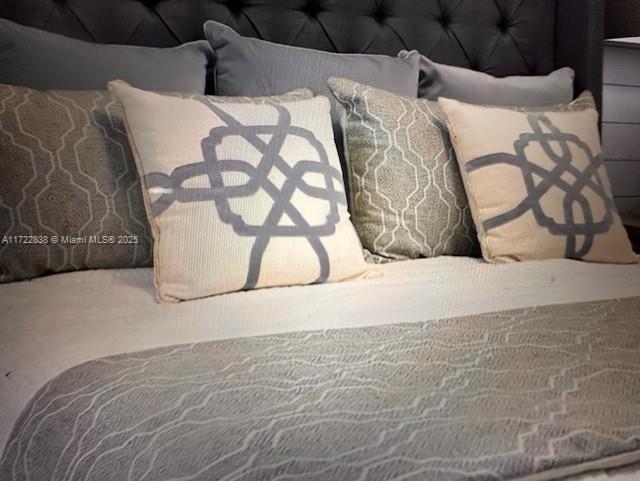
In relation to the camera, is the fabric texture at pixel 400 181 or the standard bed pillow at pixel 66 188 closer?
the standard bed pillow at pixel 66 188

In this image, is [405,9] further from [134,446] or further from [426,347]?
[134,446]

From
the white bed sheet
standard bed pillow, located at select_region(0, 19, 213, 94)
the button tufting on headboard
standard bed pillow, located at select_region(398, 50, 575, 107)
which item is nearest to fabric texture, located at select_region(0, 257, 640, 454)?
the white bed sheet

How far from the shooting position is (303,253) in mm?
1139

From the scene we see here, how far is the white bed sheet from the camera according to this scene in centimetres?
85

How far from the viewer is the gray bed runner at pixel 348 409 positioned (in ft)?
1.76

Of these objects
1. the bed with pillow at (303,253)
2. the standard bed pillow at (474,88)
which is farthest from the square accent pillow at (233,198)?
the standard bed pillow at (474,88)

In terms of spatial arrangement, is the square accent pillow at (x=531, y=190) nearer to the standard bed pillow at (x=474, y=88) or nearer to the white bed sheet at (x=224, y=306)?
the white bed sheet at (x=224, y=306)

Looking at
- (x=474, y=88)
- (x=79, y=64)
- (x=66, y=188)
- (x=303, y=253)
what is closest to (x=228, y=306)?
(x=303, y=253)

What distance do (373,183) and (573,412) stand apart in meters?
0.82

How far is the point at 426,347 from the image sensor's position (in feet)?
2.58

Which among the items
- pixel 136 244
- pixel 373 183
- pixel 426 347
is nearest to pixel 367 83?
pixel 373 183

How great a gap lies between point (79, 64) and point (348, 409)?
0.97m

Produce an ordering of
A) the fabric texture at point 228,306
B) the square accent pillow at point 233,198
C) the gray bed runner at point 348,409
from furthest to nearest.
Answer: the square accent pillow at point 233,198
the fabric texture at point 228,306
the gray bed runner at point 348,409

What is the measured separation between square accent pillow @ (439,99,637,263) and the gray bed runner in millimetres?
507
